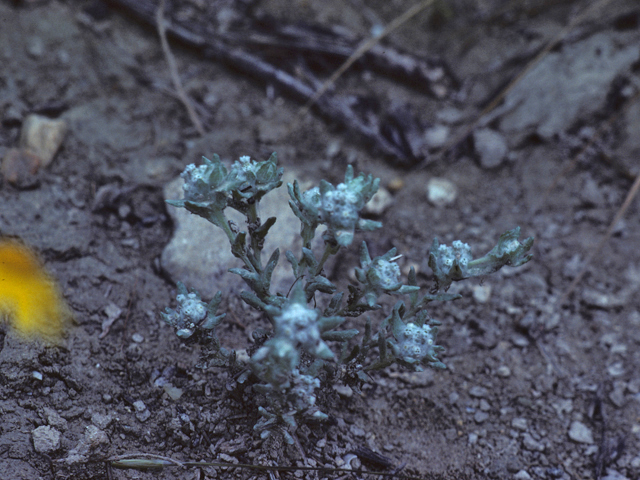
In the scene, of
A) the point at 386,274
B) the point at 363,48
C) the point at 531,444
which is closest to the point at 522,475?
the point at 531,444

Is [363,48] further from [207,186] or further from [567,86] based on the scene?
[207,186]

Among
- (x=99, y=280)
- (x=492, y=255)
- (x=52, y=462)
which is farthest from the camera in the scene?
(x=99, y=280)

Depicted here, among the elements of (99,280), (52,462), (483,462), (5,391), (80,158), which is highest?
(80,158)

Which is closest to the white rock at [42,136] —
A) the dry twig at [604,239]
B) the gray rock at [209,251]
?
the gray rock at [209,251]

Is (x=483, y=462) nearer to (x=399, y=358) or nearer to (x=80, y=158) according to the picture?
(x=399, y=358)

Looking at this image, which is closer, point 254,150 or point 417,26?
point 254,150

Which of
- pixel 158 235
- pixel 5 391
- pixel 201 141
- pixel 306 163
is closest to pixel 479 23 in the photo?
pixel 306 163

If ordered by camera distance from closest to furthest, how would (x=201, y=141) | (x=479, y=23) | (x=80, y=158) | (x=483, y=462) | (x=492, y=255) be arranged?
(x=492, y=255) < (x=483, y=462) < (x=80, y=158) < (x=201, y=141) < (x=479, y=23)

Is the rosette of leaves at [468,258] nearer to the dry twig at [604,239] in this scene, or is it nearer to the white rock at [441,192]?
the dry twig at [604,239]
